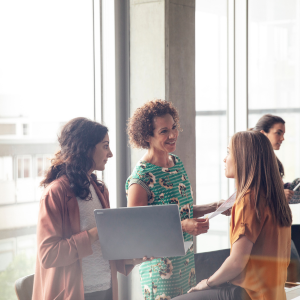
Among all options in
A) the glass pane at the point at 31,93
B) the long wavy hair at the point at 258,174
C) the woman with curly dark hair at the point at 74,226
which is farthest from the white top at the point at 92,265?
the glass pane at the point at 31,93

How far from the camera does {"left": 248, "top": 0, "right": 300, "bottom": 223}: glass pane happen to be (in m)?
4.64

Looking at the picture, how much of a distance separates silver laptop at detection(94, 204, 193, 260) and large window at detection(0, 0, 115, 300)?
0.92m

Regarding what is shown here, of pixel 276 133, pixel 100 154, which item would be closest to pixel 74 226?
pixel 100 154

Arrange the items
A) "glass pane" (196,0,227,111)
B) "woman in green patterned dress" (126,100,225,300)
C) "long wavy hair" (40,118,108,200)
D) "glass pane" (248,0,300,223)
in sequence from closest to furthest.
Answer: "long wavy hair" (40,118,108,200)
"woman in green patterned dress" (126,100,225,300)
"glass pane" (196,0,227,111)
"glass pane" (248,0,300,223)

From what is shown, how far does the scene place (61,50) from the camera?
278 centimetres

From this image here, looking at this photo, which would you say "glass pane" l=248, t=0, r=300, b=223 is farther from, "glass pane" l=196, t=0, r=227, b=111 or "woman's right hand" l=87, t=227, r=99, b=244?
"woman's right hand" l=87, t=227, r=99, b=244

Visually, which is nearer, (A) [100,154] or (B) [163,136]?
(A) [100,154]

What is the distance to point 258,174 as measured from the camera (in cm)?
176

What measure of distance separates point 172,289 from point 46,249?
785 mm

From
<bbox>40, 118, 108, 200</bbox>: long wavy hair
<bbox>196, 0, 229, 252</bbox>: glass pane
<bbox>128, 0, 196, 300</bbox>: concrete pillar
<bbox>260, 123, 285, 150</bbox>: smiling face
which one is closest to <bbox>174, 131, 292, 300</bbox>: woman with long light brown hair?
<bbox>40, 118, 108, 200</bbox>: long wavy hair

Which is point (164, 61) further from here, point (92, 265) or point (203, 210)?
point (92, 265)

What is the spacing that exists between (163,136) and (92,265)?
0.80 metres

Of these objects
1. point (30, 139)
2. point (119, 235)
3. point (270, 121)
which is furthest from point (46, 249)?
point (270, 121)

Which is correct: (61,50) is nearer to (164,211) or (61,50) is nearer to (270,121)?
(164,211)
